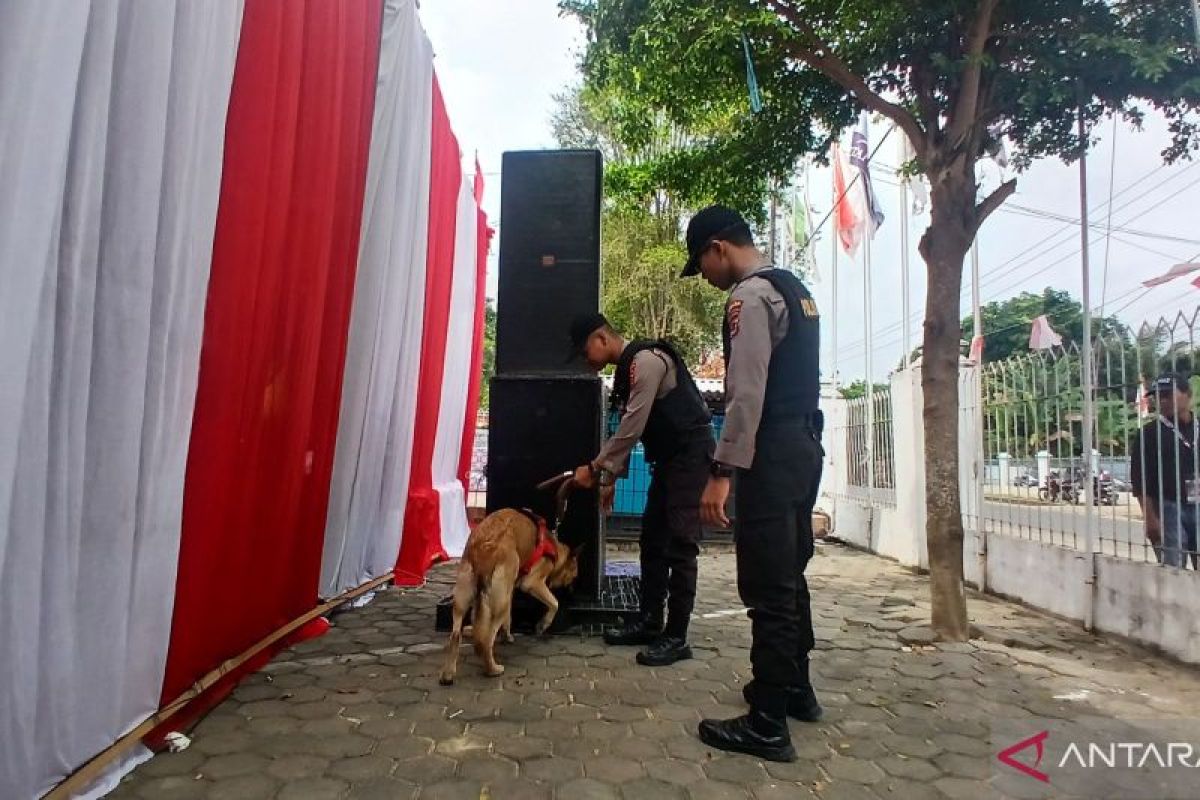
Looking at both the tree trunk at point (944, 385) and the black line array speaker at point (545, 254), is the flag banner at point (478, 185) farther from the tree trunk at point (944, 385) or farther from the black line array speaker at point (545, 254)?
the tree trunk at point (944, 385)

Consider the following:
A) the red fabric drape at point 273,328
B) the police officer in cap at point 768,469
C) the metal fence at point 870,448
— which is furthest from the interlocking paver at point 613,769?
the metal fence at point 870,448

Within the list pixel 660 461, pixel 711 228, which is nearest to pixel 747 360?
pixel 711 228

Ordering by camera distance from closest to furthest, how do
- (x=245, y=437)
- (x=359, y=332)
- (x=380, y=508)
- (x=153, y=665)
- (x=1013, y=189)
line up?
1. (x=153, y=665)
2. (x=245, y=437)
3. (x=359, y=332)
4. (x=1013, y=189)
5. (x=380, y=508)

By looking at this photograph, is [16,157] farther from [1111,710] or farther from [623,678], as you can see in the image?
[1111,710]

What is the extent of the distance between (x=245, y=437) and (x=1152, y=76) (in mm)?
4967

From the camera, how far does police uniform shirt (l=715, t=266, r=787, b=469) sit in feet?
8.39

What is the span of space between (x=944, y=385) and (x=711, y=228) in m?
2.40

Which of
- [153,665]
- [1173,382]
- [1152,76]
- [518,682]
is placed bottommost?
[518,682]

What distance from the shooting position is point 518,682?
3281 mm

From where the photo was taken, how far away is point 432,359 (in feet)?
19.3

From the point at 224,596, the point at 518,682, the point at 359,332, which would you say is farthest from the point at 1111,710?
the point at 359,332

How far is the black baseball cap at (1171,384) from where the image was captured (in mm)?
4008

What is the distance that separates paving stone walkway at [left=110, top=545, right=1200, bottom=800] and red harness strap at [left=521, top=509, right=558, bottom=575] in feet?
1.61

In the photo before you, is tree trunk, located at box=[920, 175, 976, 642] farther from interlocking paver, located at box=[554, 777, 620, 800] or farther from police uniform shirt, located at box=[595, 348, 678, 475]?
interlocking paver, located at box=[554, 777, 620, 800]
